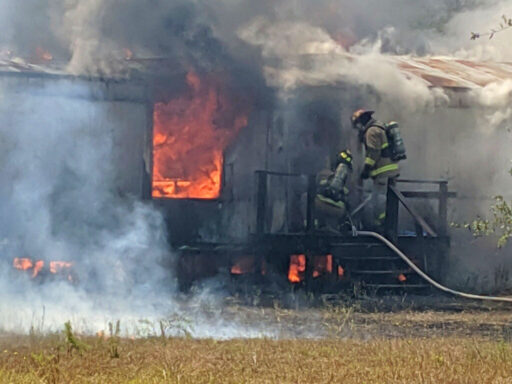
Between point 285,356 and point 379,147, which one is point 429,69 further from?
point 285,356

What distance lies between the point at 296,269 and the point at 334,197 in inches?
52.7

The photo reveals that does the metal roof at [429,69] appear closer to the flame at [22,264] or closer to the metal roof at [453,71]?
the metal roof at [453,71]

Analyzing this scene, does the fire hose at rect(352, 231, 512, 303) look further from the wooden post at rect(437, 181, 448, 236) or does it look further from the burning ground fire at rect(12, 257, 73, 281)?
the burning ground fire at rect(12, 257, 73, 281)

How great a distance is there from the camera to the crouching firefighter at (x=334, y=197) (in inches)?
551

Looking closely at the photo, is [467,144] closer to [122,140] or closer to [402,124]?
[402,124]

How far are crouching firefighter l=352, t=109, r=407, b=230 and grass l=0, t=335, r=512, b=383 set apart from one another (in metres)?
5.45

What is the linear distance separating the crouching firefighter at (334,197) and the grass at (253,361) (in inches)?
198

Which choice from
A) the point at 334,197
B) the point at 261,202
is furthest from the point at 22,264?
the point at 334,197

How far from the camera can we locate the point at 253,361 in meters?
7.84

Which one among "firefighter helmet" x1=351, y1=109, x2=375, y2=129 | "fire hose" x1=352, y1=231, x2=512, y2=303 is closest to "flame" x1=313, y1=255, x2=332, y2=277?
"fire hose" x1=352, y1=231, x2=512, y2=303

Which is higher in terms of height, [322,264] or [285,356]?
[322,264]

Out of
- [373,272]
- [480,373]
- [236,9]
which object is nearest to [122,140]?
[236,9]

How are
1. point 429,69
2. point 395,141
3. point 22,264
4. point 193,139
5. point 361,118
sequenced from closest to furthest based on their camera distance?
point 22,264, point 395,141, point 361,118, point 193,139, point 429,69

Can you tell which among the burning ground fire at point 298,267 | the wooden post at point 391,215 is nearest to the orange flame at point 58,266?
the burning ground fire at point 298,267
